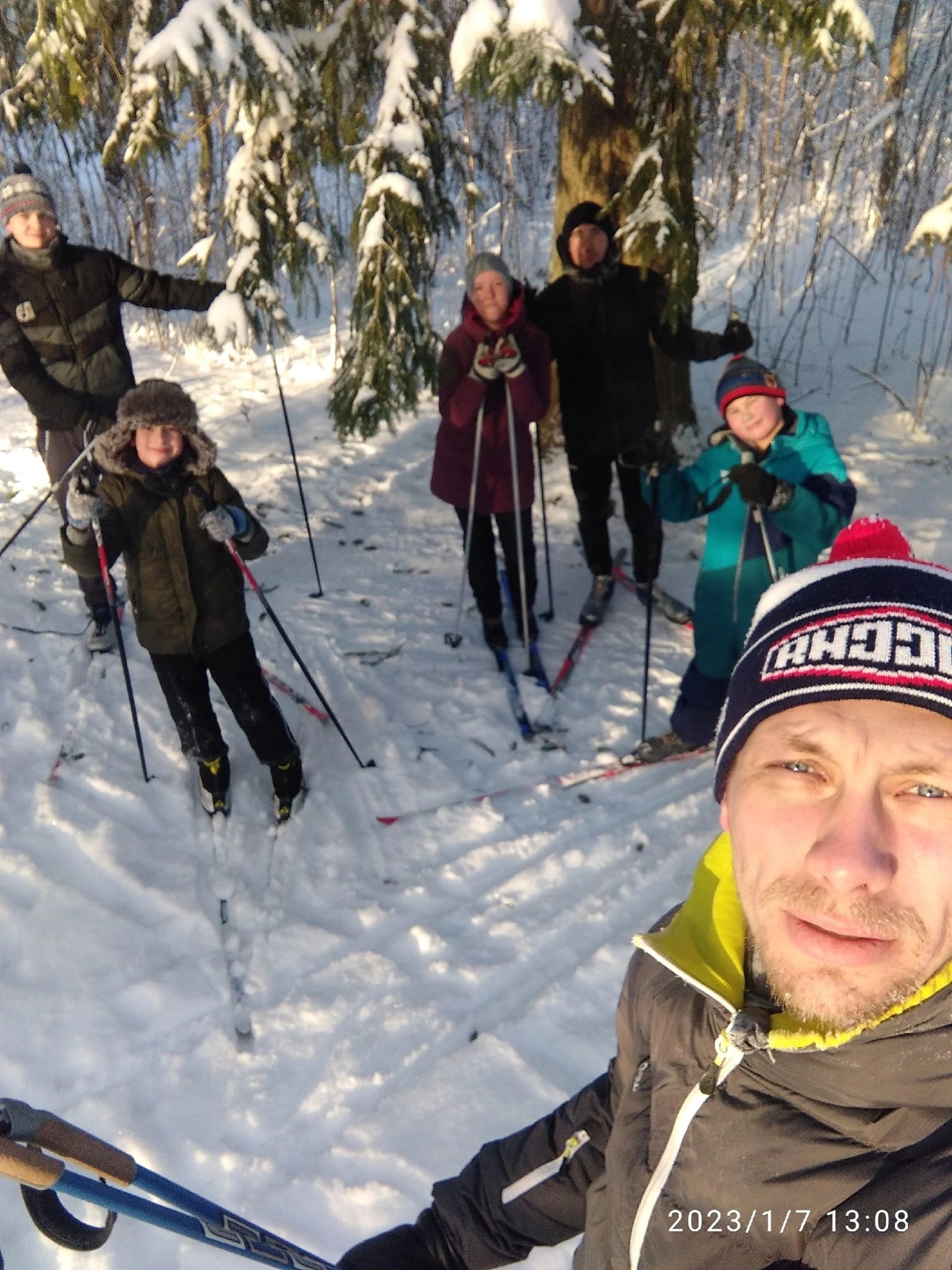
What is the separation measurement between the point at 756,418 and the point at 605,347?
1522 millimetres

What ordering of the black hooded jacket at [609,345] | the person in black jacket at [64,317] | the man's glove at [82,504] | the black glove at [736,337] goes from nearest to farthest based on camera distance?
the man's glove at [82,504], the person in black jacket at [64,317], the black glove at [736,337], the black hooded jacket at [609,345]

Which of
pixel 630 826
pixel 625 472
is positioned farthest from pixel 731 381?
pixel 630 826

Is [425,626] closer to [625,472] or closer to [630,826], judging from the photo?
[625,472]

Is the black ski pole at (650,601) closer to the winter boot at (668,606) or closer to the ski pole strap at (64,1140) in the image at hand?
the winter boot at (668,606)

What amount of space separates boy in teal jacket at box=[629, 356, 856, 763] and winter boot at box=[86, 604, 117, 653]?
303 centimetres

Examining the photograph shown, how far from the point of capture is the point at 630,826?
3.59 meters

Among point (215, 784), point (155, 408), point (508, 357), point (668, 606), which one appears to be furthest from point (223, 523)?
point (668, 606)

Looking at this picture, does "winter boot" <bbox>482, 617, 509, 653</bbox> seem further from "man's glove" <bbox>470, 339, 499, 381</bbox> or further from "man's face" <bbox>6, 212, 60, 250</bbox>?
"man's face" <bbox>6, 212, 60, 250</bbox>

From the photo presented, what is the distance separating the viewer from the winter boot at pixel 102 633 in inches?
176

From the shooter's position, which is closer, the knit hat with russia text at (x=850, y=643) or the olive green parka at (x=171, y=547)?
the knit hat with russia text at (x=850, y=643)

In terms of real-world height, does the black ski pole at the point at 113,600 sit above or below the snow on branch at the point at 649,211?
below

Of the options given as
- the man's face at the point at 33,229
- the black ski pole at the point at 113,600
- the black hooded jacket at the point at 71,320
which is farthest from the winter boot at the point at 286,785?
the man's face at the point at 33,229

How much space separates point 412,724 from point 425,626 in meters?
0.95
